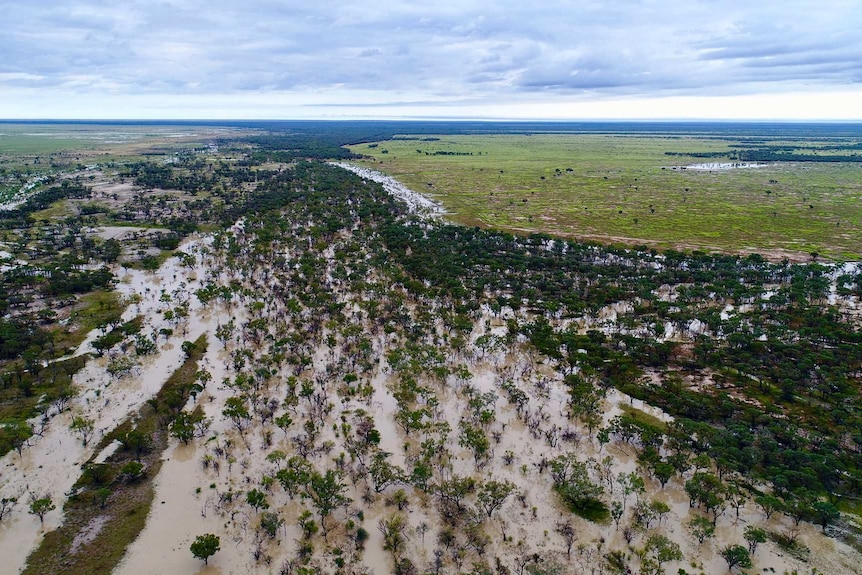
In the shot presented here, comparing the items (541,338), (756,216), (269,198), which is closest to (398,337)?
(541,338)

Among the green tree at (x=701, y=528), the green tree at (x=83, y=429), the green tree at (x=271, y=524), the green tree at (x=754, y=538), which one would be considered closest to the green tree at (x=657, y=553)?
the green tree at (x=701, y=528)

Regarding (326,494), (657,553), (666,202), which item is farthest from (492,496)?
(666,202)

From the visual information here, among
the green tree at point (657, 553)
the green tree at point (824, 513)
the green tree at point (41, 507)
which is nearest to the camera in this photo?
the green tree at point (657, 553)

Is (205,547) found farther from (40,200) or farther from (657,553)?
(40,200)

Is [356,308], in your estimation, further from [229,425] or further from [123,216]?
[123,216]

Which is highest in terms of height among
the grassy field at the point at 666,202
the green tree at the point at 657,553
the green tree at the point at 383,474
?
the grassy field at the point at 666,202

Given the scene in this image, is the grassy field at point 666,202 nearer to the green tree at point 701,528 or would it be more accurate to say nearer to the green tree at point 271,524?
the green tree at point 701,528
